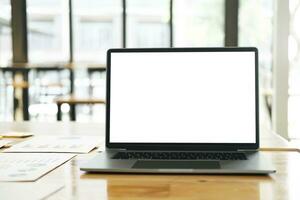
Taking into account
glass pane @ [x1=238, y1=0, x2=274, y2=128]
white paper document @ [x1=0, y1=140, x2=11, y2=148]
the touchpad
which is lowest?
white paper document @ [x1=0, y1=140, x2=11, y2=148]

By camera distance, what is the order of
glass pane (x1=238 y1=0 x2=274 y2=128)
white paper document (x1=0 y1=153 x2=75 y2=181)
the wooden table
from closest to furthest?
the wooden table < white paper document (x1=0 y1=153 x2=75 y2=181) < glass pane (x1=238 y1=0 x2=274 y2=128)

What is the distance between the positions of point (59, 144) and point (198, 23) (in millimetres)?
4035

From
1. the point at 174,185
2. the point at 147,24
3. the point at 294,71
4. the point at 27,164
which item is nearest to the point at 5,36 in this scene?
the point at 147,24

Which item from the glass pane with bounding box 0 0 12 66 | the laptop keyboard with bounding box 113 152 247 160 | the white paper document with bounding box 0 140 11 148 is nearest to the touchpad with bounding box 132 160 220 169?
the laptop keyboard with bounding box 113 152 247 160

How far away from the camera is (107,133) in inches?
42.5

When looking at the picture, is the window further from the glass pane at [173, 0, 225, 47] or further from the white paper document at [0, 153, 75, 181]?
the white paper document at [0, 153, 75, 181]

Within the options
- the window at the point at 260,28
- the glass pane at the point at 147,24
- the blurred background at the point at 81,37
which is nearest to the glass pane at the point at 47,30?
the blurred background at the point at 81,37

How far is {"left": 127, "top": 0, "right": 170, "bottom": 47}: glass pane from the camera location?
5.12 meters

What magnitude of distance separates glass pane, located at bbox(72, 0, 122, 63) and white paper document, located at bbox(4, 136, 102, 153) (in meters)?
3.80

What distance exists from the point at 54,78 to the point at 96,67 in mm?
606

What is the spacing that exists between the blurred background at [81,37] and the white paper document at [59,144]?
11.8 feet

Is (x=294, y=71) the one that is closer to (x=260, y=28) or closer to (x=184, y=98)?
(x=260, y=28)

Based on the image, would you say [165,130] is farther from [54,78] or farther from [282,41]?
[54,78]

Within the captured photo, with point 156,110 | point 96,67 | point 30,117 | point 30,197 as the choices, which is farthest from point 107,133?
point 30,117
